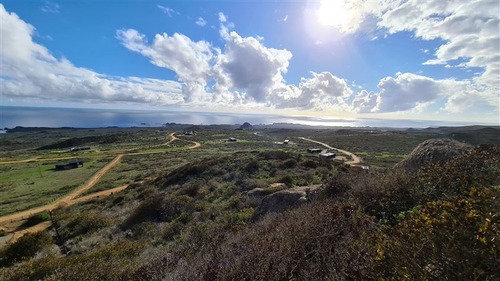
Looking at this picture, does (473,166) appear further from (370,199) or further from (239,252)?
(239,252)

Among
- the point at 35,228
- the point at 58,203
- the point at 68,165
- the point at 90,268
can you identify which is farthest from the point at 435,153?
the point at 68,165

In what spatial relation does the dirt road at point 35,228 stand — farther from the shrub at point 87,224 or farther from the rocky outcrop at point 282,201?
the rocky outcrop at point 282,201

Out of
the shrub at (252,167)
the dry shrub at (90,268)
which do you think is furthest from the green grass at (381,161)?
the dry shrub at (90,268)

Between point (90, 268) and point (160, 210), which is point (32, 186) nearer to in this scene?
point (160, 210)

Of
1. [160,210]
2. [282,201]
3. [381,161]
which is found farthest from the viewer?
[381,161]

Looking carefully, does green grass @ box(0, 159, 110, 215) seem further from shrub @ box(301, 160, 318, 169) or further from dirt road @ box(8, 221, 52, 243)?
shrub @ box(301, 160, 318, 169)

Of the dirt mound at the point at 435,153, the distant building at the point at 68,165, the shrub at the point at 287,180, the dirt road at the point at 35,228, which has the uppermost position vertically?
A: the dirt mound at the point at 435,153

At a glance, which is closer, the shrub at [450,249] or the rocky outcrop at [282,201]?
the shrub at [450,249]
